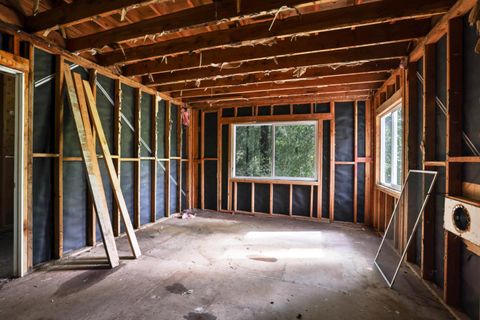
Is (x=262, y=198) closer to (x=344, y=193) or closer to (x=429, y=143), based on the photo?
(x=344, y=193)

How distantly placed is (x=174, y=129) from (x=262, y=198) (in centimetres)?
258

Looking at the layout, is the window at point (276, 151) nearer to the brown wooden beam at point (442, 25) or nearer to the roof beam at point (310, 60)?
the roof beam at point (310, 60)

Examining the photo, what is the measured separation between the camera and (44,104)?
2.86 m

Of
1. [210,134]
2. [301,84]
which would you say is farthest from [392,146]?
[210,134]

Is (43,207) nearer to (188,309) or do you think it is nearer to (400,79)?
(188,309)

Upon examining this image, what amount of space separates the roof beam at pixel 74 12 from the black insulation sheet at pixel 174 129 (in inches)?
116

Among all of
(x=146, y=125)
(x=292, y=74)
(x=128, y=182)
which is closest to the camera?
Answer: (x=292, y=74)

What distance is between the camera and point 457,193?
2.08 metres

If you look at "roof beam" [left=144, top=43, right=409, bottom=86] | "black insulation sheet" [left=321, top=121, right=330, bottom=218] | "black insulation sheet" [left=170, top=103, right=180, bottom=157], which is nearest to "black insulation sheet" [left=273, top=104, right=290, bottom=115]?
"black insulation sheet" [left=321, top=121, right=330, bottom=218]

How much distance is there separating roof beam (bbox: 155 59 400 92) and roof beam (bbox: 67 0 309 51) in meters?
1.68

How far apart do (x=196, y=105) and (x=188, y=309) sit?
4.64 meters

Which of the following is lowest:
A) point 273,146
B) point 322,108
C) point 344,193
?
point 344,193

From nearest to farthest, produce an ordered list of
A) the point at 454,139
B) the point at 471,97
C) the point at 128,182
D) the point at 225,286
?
the point at 471,97 < the point at 454,139 < the point at 225,286 < the point at 128,182

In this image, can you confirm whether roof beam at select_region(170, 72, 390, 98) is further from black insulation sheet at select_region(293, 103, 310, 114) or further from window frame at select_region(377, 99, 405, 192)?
black insulation sheet at select_region(293, 103, 310, 114)
